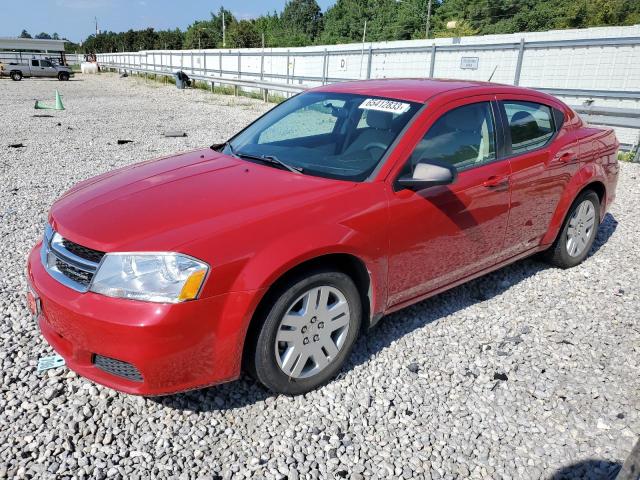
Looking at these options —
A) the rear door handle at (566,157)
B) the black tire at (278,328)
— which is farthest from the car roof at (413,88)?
the black tire at (278,328)

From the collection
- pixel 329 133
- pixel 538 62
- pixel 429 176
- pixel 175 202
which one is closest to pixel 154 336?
pixel 175 202

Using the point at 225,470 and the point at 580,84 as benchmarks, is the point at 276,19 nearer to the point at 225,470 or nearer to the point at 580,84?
the point at 580,84

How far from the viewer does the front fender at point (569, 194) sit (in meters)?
4.25

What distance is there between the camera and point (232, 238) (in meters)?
2.43

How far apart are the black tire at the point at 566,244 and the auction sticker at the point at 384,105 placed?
2089 millimetres

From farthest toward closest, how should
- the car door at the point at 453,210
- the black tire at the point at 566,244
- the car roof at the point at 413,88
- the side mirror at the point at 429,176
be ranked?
the black tire at the point at 566,244, the car roof at the point at 413,88, the car door at the point at 453,210, the side mirror at the point at 429,176

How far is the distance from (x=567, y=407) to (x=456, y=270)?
3.63ft

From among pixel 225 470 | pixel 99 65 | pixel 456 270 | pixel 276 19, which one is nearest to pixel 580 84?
pixel 456 270

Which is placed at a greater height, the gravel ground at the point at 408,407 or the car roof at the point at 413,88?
the car roof at the point at 413,88

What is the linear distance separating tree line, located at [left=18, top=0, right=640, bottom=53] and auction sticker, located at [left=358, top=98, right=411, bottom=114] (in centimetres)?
4111

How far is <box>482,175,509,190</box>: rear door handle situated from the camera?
11.4 feet

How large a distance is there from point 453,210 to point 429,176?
0.50m

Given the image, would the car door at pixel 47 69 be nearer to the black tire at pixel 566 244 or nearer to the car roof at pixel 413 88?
the car roof at pixel 413 88

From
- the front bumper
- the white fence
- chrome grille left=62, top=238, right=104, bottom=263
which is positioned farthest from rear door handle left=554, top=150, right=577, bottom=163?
the white fence
